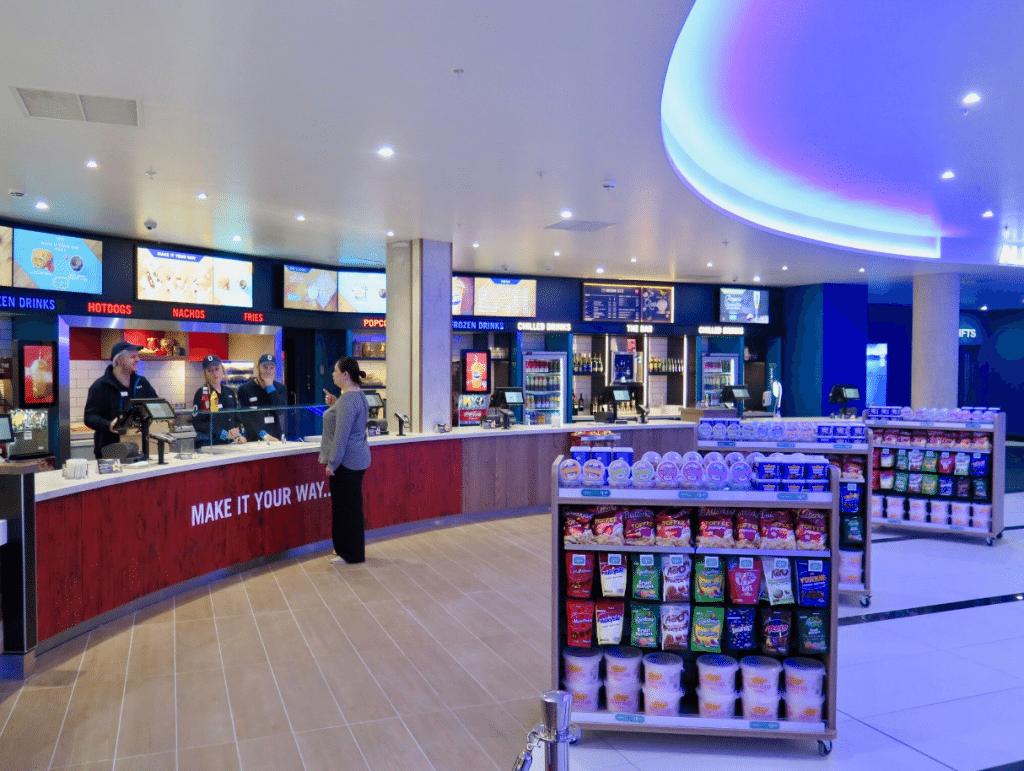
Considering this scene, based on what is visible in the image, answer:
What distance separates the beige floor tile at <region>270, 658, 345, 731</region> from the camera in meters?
3.43

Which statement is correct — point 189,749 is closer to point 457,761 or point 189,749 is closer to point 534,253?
point 457,761

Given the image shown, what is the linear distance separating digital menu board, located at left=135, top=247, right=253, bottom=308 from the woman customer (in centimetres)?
401

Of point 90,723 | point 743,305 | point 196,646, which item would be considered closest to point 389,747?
point 90,723

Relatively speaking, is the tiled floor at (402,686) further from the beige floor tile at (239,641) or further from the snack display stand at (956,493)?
the snack display stand at (956,493)

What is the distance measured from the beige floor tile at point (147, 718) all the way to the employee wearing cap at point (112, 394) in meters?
2.70

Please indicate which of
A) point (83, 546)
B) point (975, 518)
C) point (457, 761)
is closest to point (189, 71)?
point (83, 546)

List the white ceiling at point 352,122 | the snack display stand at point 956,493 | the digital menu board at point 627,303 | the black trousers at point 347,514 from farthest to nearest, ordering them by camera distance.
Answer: the digital menu board at point 627,303 < the snack display stand at point 956,493 < the black trousers at point 347,514 < the white ceiling at point 352,122

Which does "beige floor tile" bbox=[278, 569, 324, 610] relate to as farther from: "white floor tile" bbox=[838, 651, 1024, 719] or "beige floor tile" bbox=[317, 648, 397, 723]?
"white floor tile" bbox=[838, 651, 1024, 719]

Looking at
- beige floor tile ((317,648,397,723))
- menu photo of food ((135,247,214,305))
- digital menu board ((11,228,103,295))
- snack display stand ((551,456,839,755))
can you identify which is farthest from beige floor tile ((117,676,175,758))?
menu photo of food ((135,247,214,305))

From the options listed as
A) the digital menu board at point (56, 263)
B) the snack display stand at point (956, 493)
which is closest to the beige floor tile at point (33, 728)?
the digital menu board at point (56, 263)

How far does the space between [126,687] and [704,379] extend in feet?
35.8

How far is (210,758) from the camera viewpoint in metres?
3.10

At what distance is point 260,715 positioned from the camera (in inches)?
137

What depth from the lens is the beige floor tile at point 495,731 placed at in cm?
311
